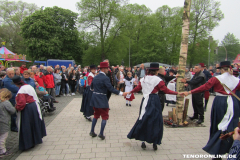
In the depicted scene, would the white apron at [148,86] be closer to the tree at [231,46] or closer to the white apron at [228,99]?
the white apron at [228,99]

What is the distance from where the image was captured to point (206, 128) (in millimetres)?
5875

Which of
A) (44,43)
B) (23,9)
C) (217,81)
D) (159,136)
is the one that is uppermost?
(23,9)

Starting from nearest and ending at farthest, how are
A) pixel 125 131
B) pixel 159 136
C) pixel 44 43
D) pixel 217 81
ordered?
pixel 217 81 < pixel 159 136 < pixel 125 131 < pixel 44 43

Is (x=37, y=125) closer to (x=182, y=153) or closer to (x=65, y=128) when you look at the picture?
(x=65, y=128)

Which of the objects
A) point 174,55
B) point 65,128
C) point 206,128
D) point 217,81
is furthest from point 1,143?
point 174,55

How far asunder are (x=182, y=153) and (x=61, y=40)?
31758 millimetres

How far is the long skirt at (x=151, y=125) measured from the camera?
4.00 m

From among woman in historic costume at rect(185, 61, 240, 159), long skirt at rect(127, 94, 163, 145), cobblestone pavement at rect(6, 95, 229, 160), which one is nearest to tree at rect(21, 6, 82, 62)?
cobblestone pavement at rect(6, 95, 229, 160)

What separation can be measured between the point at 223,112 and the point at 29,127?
410 cm

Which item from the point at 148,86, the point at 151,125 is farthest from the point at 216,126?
the point at 148,86

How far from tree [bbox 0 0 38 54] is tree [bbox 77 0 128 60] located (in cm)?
1752

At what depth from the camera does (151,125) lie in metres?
3.99

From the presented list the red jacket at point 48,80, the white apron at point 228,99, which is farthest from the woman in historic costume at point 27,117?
the red jacket at point 48,80

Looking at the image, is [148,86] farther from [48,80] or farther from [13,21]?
[13,21]
